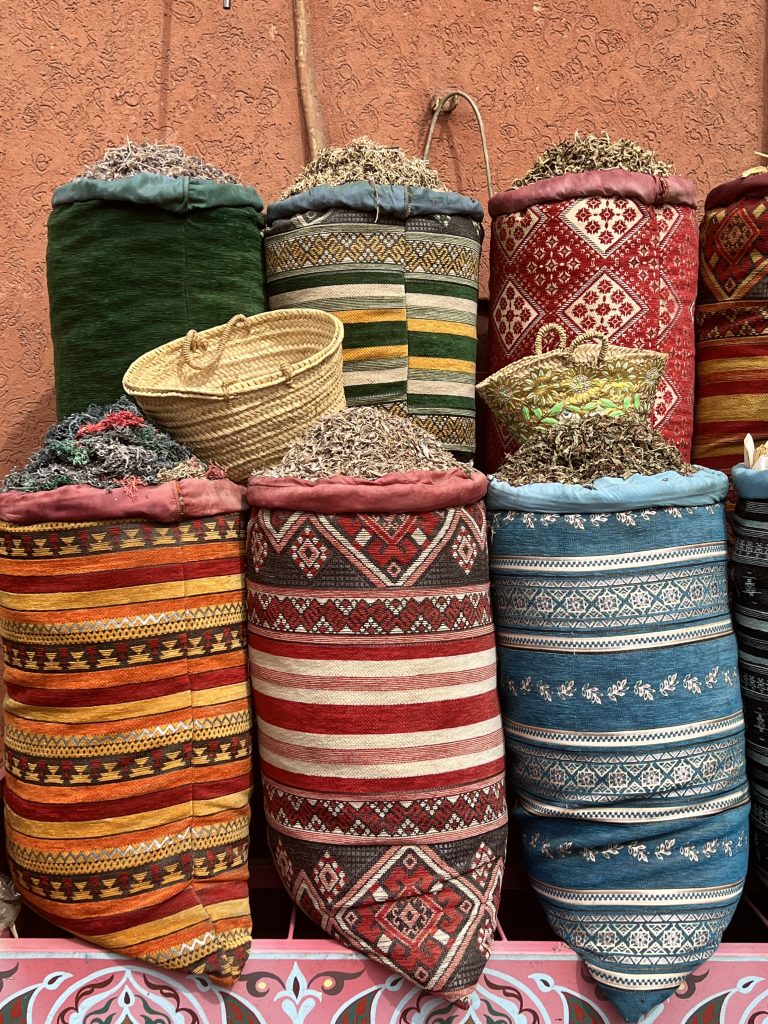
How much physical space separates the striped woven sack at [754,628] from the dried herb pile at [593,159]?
851 mm

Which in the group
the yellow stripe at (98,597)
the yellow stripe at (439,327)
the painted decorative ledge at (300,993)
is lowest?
the painted decorative ledge at (300,993)

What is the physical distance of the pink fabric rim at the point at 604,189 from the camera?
1990 mm

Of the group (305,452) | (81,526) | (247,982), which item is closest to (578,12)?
(305,452)

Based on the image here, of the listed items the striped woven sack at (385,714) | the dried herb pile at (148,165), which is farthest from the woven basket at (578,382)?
the dried herb pile at (148,165)

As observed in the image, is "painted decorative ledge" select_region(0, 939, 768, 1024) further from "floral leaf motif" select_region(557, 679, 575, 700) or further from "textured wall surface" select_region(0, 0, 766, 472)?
"textured wall surface" select_region(0, 0, 766, 472)

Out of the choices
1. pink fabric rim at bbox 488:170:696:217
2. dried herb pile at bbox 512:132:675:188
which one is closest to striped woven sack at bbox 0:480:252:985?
pink fabric rim at bbox 488:170:696:217

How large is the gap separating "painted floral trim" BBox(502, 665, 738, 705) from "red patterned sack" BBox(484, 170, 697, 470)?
0.75m

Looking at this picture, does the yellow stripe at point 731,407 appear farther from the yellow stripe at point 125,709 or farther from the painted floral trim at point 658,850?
the yellow stripe at point 125,709

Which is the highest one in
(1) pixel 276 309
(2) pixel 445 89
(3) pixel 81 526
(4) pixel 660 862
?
(2) pixel 445 89

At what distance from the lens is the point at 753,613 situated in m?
1.69

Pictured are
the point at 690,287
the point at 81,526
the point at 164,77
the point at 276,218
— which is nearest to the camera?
the point at 81,526

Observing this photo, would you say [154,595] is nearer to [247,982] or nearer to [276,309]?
[247,982]

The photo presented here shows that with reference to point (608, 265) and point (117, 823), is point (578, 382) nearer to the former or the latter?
point (608, 265)

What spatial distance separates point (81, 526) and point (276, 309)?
2.69 feet
